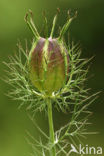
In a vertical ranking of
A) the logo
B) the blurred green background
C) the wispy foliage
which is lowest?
the logo

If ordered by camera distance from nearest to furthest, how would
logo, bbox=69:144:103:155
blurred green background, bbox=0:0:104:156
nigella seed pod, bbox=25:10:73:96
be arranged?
nigella seed pod, bbox=25:10:73:96 → logo, bbox=69:144:103:155 → blurred green background, bbox=0:0:104:156

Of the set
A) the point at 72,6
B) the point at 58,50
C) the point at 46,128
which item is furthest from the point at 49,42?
the point at 46,128

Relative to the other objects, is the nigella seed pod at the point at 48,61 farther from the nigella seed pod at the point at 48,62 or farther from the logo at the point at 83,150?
the logo at the point at 83,150

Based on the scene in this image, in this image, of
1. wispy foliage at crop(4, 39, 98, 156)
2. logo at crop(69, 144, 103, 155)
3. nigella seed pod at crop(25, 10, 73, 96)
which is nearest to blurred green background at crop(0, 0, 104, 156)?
logo at crop(69, 144, 103, 155)

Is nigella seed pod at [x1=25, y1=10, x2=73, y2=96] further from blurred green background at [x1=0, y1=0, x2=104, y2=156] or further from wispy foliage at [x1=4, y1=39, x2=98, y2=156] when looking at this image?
blurred green background at [x1=0, y1=0, x2=104, y2=156]

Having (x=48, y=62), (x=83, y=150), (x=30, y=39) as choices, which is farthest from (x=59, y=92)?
(x=30, y=39)

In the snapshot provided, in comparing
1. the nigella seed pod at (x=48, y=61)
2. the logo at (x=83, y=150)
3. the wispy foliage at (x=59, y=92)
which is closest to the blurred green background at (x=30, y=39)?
the logo at (x=83, y=150)

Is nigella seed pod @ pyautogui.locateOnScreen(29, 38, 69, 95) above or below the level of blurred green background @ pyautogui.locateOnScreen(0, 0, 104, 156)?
below

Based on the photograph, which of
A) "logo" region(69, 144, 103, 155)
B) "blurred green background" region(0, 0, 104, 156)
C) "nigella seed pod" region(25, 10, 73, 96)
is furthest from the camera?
"blurred green background" region(0, 0, 104, 156)
